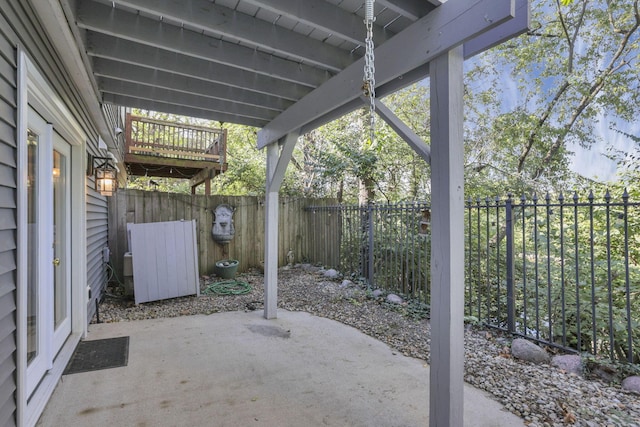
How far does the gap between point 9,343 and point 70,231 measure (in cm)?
193

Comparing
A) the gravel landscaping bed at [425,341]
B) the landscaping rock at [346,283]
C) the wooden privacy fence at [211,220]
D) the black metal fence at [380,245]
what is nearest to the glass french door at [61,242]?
the gravel landscaping bed at [425,341]

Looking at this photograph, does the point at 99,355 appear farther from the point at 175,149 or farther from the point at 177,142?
the point at 177,142

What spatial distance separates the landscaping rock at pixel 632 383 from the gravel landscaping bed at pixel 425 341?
44 mm

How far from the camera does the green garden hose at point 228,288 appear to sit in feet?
16.9

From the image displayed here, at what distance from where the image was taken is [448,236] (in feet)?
5.56

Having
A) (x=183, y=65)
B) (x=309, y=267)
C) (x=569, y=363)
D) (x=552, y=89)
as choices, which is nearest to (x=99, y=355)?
(x=183, y=65)

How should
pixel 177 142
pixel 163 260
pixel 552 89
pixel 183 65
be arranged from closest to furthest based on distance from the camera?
1. pixel 183 65
2. pixel 163 260
3. pixel 552 89
4. pixel 177 142

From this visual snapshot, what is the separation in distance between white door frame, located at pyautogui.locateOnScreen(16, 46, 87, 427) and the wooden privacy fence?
2413mm

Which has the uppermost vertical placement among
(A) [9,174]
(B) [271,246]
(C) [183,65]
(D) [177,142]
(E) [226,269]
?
(D) [177,142]

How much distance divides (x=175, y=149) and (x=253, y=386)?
6286 millimetres

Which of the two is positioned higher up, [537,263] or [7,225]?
[7,225]

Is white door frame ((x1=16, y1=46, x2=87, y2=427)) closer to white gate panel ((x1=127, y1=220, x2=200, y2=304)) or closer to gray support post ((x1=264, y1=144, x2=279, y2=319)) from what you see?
white gate panel ((x1=127, y1=220, x2=200, y2=304))

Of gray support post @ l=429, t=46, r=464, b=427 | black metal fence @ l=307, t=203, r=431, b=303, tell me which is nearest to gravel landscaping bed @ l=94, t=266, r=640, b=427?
black metal fence @ l=307, t=203, r=431, b=303

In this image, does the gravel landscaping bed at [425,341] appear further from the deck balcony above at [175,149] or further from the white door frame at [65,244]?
the deck balcony above at [175,149]
